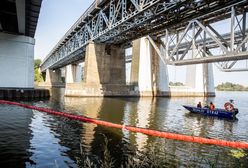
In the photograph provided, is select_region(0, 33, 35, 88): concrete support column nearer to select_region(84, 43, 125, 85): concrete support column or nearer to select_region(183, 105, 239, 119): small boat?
select_region(84, 43, 125, 85): concrete support column

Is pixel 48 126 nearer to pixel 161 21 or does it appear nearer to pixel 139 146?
pixel 139 146

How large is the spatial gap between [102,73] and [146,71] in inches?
586

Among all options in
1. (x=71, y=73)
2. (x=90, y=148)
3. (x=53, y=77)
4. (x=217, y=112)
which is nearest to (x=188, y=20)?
(x=217, y=112)

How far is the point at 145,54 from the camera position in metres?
71.1

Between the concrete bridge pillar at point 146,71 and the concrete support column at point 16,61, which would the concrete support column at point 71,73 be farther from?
the concrete support column at point 16,61

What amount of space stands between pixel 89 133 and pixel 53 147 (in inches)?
164

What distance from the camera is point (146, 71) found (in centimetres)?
7081

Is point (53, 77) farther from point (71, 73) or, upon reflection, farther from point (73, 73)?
point (73, 73)

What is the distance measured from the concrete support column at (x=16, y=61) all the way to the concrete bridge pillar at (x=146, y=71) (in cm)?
2981

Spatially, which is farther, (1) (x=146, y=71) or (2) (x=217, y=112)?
(1) (x=146, y=71)

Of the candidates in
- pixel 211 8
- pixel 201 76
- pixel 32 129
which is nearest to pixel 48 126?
pixel 32 129

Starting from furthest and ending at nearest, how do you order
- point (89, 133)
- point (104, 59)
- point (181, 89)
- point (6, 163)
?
point (181, 89), point (104, 59), point (89, 133), point (6, 163)

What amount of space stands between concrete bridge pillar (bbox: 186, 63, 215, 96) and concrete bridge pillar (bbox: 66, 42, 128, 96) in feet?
96.2

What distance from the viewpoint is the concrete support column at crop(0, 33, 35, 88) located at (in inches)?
1754
